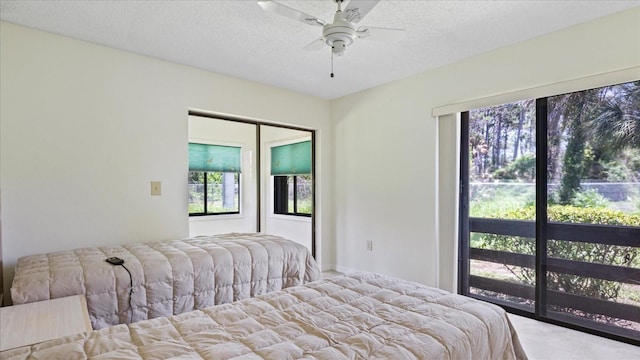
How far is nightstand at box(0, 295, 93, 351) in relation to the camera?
139 centimetres

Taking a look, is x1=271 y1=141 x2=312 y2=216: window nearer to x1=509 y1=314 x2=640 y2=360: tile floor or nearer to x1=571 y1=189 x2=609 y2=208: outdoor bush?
x1=509 y1=314 x2=640 y2=360: tile floor

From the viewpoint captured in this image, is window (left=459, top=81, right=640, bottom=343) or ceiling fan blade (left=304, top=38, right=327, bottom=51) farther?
window (left=459, top=81, right=640, bottom=343)

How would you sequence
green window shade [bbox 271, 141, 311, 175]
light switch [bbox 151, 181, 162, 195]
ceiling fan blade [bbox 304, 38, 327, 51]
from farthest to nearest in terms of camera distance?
green window shade [bbox 271, 141, 311, 175] < light switch [bbox 151, 181, 162, 195] < ceiling fan blade [bbox 304, 38, 327, 51]

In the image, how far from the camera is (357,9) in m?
1.79

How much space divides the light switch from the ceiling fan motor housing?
209cm

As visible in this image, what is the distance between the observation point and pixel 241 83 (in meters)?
3.72

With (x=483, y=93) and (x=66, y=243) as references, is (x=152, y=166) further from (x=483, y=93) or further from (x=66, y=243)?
(x=483, y=93)

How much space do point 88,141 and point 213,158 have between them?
119 cm

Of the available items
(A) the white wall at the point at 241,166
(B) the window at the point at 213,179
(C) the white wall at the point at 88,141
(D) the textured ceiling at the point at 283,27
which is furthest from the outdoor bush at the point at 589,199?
(C) the white wall at the point at 88,141

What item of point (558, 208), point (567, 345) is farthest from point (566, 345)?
point (558, 208)

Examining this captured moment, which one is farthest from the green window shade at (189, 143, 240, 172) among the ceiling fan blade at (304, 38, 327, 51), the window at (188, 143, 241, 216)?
the ceiling fan blade at (304, 38, 327, 51)

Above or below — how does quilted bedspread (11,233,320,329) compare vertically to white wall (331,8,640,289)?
below

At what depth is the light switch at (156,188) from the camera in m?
3.08

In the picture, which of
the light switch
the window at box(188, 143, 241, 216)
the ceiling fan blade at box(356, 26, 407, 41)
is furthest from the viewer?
the window at box(188, 143, 241, 216)
